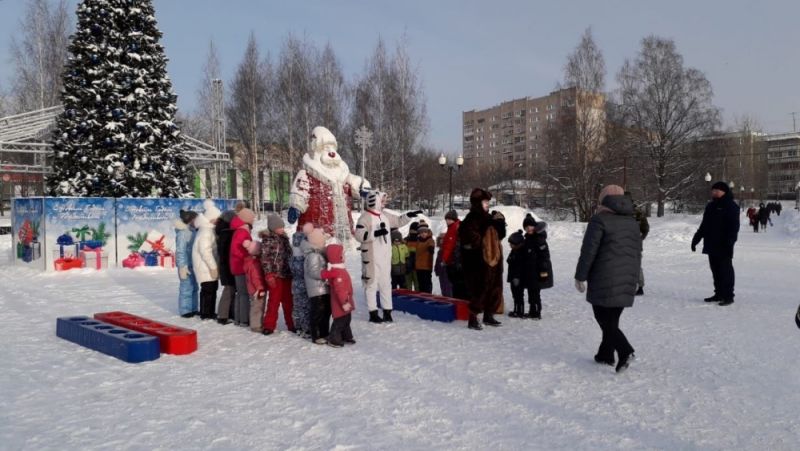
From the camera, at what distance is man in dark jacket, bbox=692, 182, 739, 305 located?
8.83m

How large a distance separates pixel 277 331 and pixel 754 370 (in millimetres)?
5374

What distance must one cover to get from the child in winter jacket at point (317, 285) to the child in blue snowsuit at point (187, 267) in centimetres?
256

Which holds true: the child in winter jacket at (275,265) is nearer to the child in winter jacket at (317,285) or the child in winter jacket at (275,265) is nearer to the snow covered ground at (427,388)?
the snow covered ground at (427,388)

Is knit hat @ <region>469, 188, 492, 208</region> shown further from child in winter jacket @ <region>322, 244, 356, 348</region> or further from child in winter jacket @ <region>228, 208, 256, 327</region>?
child in winter jacket @ <region>228, 208, 256, 327</region>

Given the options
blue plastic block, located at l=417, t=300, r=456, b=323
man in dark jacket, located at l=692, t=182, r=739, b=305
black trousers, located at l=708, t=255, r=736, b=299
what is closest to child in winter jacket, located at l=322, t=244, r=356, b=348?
blue plastic block, located at l=417, t=300, r=456, b=323

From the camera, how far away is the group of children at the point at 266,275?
6438mm

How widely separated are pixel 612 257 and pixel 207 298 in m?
5.63

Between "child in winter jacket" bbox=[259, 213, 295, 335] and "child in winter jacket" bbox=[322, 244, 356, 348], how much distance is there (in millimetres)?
882

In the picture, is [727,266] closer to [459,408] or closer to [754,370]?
[754,370]

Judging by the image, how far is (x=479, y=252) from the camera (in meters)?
7.01

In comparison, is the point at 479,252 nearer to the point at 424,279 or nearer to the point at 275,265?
the point at 275,265

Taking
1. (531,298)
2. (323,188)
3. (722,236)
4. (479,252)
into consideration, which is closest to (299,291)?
(479,252)

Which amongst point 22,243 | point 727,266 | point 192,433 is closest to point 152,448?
point 192,433

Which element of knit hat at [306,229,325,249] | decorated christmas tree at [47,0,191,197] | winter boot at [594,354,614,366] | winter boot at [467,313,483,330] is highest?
decorated christmas tree at [47,0,191,197]
